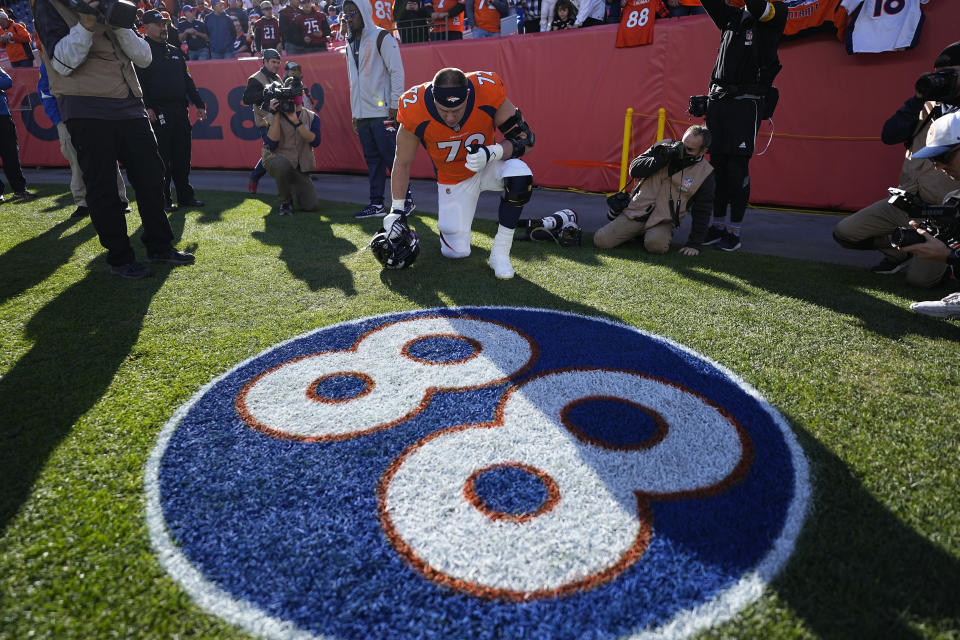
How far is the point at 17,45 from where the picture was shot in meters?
10.9

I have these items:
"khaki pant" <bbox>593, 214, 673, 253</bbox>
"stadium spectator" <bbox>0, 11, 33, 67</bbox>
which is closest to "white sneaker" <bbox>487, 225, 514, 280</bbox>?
"khaki pant" <bbox>593, 214, 673, 253</bbox>

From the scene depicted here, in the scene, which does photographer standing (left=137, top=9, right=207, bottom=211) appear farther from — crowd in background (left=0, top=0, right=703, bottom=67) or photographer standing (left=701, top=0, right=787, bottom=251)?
photographer standing (left=701, top=0, right=787, bottom=251)

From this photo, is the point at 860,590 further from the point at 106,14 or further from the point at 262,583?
the point at 106,14

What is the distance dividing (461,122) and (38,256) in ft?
11.9

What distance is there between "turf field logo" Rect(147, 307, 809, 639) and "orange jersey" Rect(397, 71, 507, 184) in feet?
6.58

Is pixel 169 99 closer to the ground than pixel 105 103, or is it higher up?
higher up

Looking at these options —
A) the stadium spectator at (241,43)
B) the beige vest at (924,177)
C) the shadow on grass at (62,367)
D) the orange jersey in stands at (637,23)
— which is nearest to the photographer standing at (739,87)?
the beige vest at (924,177)

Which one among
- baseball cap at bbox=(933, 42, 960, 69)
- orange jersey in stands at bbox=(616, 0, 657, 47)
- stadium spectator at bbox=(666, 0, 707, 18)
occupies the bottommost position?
baseball cap at bbox=(933, 42, 960, 69)

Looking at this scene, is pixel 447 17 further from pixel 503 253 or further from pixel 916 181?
pixel 916 181

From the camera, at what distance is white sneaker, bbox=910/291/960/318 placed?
122 inches

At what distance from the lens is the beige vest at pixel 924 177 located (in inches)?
143

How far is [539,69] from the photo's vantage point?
→ 7.77 m

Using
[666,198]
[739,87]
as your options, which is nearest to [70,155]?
[666,198]

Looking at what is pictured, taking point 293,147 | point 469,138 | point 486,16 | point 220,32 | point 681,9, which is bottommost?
point 293,147
